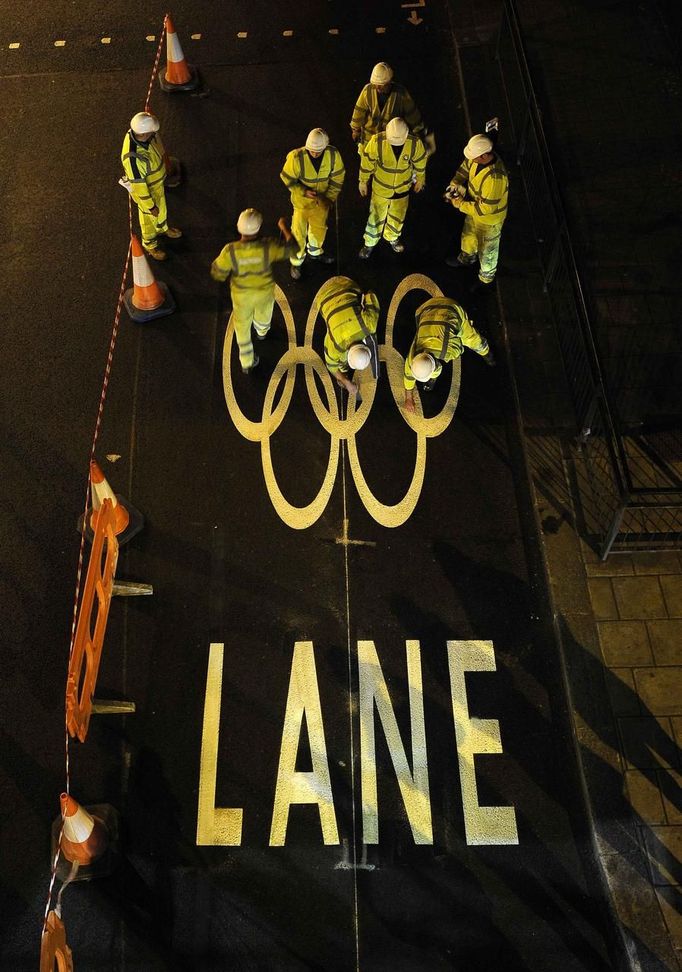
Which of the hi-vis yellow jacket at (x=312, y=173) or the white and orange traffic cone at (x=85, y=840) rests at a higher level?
the hi-vis yellow jacket at (x=312, y=173)

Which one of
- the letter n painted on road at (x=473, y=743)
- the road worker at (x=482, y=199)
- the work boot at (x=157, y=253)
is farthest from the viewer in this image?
the work boot at (x=157, y=253)

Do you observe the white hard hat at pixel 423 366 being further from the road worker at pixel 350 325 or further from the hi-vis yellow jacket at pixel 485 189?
the hi-vis yellow jacket at pixel 485 189

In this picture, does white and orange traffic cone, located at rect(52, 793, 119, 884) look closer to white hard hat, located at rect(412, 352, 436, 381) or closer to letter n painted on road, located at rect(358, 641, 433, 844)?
letter n painted on road, located at rect(358, 641, 433, 844)

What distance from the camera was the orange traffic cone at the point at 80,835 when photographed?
20.5 feet

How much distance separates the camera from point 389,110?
936 centimetres

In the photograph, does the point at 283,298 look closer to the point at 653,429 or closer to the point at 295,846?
the point at 653,429

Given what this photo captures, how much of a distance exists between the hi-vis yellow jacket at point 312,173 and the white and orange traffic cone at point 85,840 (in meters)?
7.06

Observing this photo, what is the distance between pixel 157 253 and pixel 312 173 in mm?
2567

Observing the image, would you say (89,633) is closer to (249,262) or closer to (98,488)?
(98,488)

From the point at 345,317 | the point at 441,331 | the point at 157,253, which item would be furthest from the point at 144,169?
the point at 441,331

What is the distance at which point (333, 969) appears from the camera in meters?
6.22

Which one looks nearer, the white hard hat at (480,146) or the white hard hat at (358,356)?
the white hard hat at (358,356)

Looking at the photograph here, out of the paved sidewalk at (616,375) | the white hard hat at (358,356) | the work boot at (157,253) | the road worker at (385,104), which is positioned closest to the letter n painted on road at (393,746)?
the paved sidewalk at (616,375)

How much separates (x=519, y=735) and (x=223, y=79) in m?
10.8
